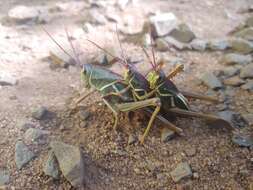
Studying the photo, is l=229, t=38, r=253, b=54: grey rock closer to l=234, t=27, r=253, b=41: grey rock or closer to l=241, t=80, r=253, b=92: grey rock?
l=234, t=27, r=253, b=41: grey rock

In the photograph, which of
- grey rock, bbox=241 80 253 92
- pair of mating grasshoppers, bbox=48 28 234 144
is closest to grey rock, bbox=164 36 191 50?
grey rock, bbox=241 80 253 92

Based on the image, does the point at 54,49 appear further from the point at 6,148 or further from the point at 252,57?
the point at 252,57

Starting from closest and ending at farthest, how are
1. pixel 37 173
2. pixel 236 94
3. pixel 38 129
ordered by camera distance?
pixel 37 173 → pixel 38 129 → pixel 236 94

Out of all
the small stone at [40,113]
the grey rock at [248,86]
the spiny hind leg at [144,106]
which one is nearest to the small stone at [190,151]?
the spiny hind leg at [144,106]

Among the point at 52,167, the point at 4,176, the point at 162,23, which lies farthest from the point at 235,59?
the point at 4,176

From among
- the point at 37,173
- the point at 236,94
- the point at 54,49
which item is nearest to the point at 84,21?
the point at 54,49

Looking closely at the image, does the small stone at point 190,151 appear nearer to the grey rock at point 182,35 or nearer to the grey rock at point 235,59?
the grey rock at point 235,59
